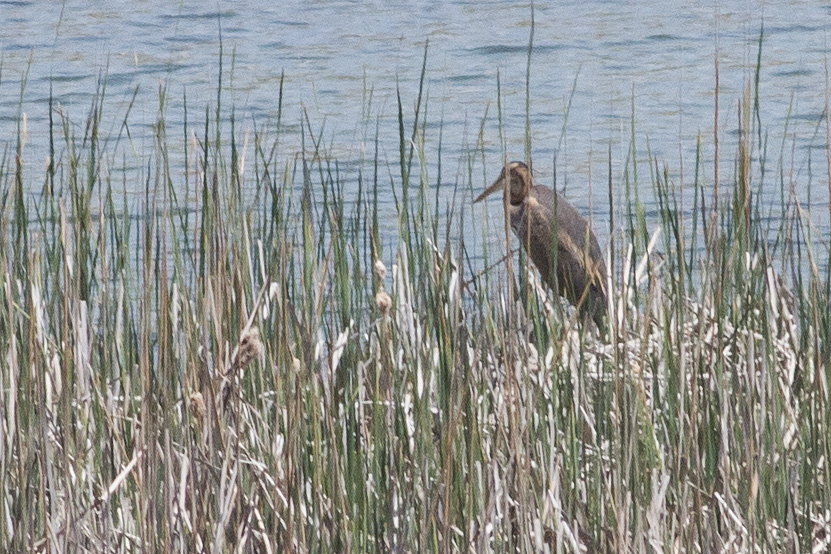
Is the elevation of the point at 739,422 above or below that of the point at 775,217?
above

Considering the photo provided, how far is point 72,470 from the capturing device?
2.39 metres

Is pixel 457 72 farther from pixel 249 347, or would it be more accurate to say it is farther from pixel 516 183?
pixel 249 347

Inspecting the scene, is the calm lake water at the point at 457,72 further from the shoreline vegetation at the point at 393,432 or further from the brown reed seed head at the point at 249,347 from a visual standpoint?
the brown reed seed head at the point at 249,347

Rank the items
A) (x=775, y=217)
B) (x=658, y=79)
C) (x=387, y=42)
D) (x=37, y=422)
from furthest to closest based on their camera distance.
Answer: (x=387, y=42) → (x=658, y=79) → (x=775, y=217) → (x=37, y=422)

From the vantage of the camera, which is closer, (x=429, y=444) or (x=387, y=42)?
(x=429, y=444)

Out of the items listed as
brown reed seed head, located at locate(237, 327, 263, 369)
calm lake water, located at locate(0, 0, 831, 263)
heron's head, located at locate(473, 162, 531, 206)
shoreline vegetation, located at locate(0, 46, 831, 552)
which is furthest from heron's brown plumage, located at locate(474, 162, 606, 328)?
brown reed seed head, located at locate(237, 327, 263, 369)

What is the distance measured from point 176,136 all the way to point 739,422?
4613mm

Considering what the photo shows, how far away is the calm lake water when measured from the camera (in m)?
6.21

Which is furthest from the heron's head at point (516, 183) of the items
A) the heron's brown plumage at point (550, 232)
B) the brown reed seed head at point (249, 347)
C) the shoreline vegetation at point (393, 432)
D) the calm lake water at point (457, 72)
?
the brown reed seed head at point (249, 347)

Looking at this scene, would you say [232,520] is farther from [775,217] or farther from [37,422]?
[775,217]

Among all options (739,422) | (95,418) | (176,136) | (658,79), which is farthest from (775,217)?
(95,418)

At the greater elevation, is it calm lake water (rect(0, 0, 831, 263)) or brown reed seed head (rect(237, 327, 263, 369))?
brown reed seed head (rect(237, 327, 263, 369))

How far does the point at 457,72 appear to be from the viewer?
761 cm

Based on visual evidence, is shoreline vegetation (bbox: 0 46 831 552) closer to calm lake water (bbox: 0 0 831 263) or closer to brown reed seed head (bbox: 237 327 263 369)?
brown reed seed head (bbox: 237 327 263 369)
